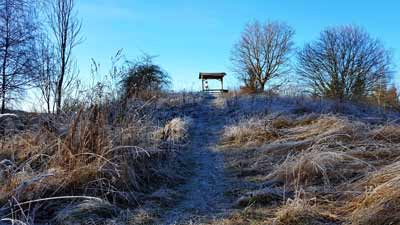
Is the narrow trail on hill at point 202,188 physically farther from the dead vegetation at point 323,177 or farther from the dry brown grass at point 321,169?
the dry brown grass at point 321,169

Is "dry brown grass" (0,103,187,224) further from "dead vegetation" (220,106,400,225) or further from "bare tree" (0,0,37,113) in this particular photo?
"bare tree" (0,0,37,113)

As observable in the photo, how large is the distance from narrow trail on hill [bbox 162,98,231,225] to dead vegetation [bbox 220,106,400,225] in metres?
0.19

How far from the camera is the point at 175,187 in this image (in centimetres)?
430

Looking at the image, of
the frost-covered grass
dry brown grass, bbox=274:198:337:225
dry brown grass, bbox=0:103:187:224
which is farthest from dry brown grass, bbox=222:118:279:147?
dry brown grass, bbox=274:198:337:225

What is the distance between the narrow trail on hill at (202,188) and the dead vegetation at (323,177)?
0.62 ft

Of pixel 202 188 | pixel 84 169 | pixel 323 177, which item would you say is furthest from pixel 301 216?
pixel 84 169

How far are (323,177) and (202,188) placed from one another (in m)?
1.24

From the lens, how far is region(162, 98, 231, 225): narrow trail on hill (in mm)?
3248

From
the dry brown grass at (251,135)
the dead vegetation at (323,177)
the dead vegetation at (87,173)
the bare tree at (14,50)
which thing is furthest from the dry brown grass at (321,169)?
the bare tree at (14,50)

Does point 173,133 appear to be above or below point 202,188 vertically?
above

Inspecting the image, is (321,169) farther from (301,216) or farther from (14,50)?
(14,50)

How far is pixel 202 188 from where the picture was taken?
13.9 ft

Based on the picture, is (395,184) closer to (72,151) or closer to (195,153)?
(72,151)

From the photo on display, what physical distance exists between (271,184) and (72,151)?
6.86 feet
